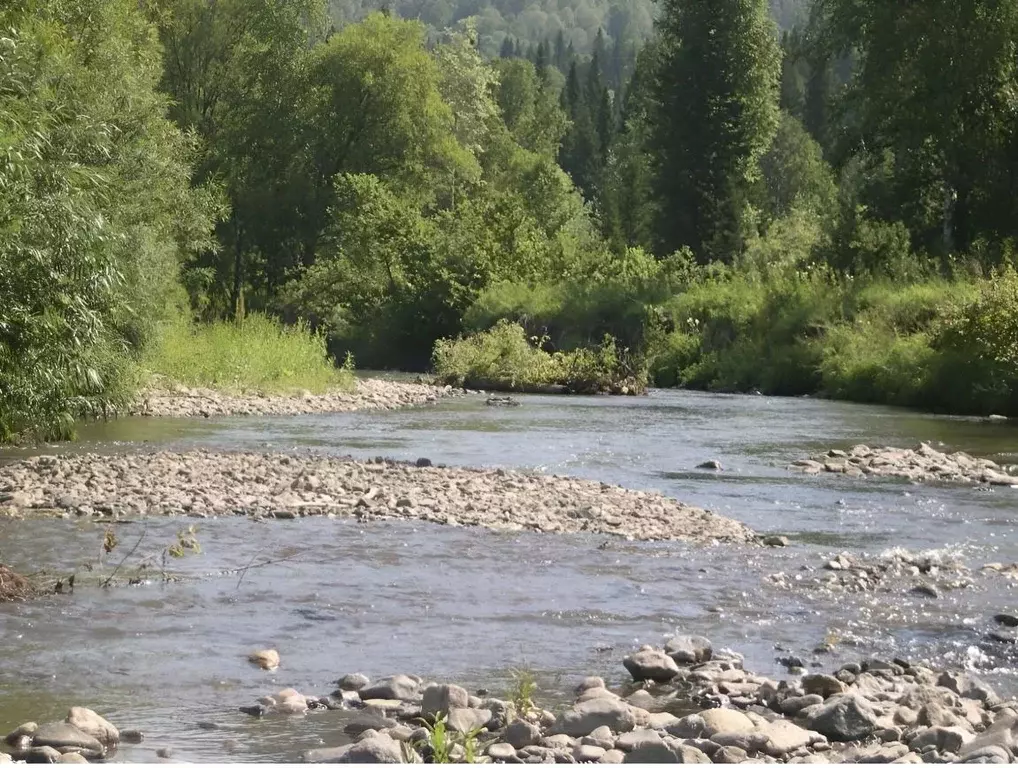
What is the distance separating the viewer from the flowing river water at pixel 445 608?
27.2 feet

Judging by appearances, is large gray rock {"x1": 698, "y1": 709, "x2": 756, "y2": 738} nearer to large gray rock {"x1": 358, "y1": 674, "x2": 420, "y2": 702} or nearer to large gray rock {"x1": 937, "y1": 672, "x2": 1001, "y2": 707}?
large gray rock {"x1": 937, "y1": 672, "x2": 1001, "y2": 707}

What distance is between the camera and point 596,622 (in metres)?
10.3

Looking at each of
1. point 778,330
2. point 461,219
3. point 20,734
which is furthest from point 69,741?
point 461,219

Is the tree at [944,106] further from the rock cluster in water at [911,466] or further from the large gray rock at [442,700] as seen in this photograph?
the large gray rock at [442,700]

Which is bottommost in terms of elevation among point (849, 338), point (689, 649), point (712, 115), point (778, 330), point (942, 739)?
point (689, 649)

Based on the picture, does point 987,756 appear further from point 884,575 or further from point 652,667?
point 884,575

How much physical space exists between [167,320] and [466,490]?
1749 cm

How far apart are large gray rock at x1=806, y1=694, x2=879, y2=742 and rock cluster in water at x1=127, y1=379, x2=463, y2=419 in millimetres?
22281

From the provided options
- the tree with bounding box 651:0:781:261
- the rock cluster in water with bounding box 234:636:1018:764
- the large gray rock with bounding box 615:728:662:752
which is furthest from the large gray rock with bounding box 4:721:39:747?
the tree with bounding box 651:0:781:261

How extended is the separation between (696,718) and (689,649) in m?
1.67

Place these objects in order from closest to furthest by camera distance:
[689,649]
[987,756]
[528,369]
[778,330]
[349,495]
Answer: [987,756] < [689,649] < [349,495] < [528,369] < [778,330]

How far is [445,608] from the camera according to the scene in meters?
10.7

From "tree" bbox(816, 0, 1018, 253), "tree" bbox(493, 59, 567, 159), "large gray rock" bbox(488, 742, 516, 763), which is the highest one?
"tree" bbox(493, 59, 567, 159)

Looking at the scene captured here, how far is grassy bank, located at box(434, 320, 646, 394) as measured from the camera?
3753 centimetres
